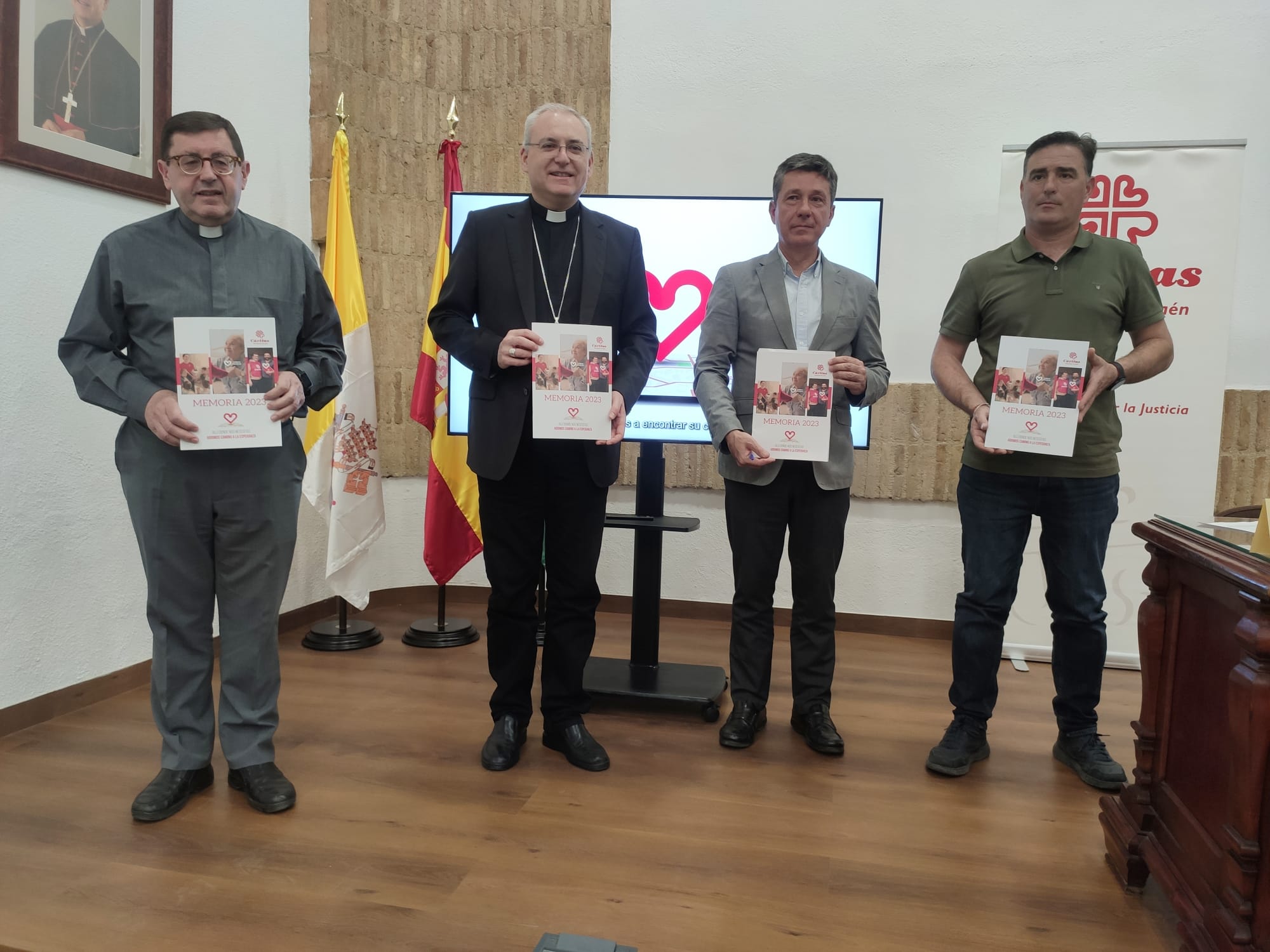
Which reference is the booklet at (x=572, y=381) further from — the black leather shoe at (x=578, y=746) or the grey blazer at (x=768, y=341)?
the black leather shoe at (x=578, y=746)

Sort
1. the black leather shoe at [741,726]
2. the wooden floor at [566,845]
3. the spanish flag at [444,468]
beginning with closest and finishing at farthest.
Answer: the wooden floor at [566,845], the black leather shoe at [741,726], the spanish flag at [444,468]

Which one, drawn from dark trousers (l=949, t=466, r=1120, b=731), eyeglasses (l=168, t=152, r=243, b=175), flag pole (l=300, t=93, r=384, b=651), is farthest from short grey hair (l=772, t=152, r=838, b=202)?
flag pole (l=300, t=93, r=384, b=651)

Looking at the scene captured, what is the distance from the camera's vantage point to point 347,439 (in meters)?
3.34

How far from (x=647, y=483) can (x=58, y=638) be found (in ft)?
6.23

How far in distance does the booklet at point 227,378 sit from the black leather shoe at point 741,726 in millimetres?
1443

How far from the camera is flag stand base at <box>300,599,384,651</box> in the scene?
11.2ft

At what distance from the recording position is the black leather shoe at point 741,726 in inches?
97.2

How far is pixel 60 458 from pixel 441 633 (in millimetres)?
1465

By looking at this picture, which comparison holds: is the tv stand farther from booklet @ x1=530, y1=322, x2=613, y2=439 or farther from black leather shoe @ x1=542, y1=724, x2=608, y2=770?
booklet @ x1=530, y1=322, x2=613, y2=439

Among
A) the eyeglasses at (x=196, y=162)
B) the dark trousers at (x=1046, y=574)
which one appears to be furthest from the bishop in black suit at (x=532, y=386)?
the dark trousers at (x=1046, y=574)

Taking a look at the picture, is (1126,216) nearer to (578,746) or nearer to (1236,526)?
(1236,526)

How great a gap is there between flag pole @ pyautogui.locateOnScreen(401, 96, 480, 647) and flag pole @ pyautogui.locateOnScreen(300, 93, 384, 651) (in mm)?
139

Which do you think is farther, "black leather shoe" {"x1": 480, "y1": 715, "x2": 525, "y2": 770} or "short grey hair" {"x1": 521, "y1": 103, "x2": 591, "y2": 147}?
"black leather shoe" {"x1": 480, "y1": 715, "x2": 525, "y2": 770}

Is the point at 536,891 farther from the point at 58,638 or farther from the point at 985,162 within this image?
the point at 985,162
